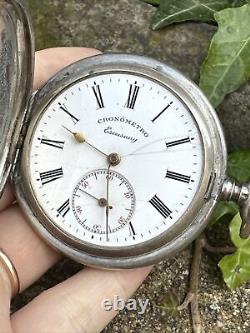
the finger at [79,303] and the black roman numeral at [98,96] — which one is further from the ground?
the black roman numeral at [98,96]

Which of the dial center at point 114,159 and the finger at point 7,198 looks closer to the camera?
the dial center at point 114,159

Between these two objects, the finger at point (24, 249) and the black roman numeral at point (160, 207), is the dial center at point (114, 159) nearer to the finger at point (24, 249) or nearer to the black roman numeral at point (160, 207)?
the black roman numeral at point (160, 207)

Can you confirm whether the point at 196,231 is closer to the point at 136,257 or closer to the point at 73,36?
the point at 136,257

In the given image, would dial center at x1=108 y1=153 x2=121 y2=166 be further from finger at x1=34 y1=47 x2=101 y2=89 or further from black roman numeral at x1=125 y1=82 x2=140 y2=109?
finger at x1=34 y1=47 x2=101 y2=89

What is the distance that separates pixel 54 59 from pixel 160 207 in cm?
67

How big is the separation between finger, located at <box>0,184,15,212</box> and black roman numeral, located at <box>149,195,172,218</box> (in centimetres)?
48

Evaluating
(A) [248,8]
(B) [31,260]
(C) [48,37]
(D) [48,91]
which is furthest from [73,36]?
(B) [31,260]

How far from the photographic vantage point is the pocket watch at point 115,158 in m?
1.94

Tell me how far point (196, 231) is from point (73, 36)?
0.89m

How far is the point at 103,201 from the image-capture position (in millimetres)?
1967

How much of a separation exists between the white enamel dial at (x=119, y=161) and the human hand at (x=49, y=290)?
0.14 m

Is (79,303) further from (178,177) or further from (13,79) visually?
(13,79)

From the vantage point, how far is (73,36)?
243 cm

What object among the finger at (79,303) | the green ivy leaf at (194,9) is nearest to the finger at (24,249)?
the finger at (79,303)
